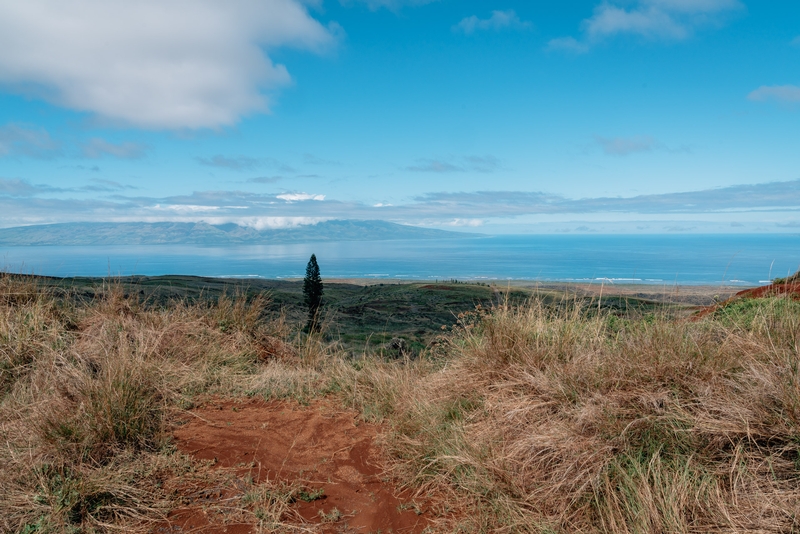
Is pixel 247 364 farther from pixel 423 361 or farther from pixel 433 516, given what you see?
pixel 433 516

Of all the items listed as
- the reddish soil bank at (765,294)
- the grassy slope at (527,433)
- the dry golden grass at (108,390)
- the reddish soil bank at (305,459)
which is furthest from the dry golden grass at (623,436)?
the reddish soil bank at (765,294)

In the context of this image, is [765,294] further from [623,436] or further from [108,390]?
[108,390]

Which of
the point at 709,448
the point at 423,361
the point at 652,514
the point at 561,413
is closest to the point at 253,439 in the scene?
the point at 423,361

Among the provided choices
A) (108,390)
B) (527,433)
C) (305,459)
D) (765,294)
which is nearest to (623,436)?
(527,433)

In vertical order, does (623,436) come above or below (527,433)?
above

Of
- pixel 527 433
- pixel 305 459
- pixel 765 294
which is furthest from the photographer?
pixel 765 294

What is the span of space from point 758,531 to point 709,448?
61cm

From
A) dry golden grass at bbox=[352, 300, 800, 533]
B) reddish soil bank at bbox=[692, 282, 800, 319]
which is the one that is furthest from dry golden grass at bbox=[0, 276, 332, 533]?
reddish soil bank at bbox=[692, 282, 800, 319]

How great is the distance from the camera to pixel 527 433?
10.7 ft

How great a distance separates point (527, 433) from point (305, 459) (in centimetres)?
190

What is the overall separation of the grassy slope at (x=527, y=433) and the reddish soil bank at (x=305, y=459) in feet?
0.59

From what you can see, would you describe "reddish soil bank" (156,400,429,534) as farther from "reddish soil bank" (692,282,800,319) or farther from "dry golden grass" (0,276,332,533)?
"reddish soil bank" (692,282,800,319)

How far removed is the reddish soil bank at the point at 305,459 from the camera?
3051mm

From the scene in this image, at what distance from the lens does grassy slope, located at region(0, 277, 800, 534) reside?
8.42 ft
